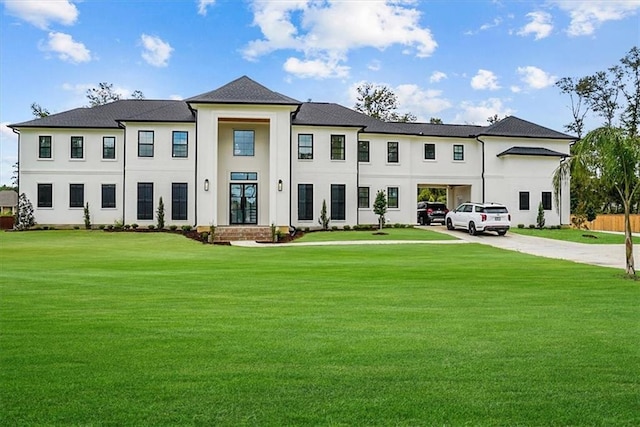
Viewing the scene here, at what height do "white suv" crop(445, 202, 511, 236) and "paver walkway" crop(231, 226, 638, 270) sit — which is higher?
"white suv" crop(445, 202, 511, 236)

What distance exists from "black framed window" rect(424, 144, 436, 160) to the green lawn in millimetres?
24192

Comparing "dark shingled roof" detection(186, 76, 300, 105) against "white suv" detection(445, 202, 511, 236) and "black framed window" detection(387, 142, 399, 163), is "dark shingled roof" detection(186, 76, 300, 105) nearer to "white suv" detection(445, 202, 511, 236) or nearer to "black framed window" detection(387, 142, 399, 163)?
"black framed window" detection(387, 142, 399, 163)

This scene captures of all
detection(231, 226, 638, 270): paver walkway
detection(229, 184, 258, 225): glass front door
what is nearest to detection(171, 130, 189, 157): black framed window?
detection(229, 184, 258, 225): glass front door

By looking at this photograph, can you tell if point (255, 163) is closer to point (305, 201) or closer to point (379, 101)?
point (305, 201)

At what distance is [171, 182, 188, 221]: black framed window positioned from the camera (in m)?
32.0

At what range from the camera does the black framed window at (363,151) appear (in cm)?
3428

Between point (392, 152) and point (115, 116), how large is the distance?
17.6m

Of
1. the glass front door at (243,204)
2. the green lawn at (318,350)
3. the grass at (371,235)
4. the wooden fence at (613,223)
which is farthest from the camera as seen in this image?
the wooden fence at (613,223)

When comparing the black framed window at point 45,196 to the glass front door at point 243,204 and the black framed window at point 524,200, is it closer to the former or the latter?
the glass front door at point 243,204

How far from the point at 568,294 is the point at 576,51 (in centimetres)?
1706

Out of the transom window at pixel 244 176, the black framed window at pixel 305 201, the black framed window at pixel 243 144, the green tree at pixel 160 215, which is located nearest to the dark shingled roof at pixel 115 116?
the black framed window at pixel 243 144

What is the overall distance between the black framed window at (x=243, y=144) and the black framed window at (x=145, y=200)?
5547 mm

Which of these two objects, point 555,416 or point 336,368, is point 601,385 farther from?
point 336,368

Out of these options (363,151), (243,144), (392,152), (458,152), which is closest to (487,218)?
(392,152)
